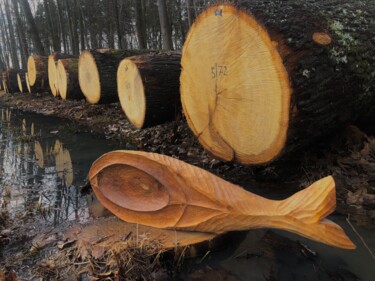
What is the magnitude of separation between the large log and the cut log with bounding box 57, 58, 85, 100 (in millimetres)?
5216

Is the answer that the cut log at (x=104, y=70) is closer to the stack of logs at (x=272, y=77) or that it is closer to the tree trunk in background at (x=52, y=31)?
the stack of logs at (x=272, y=77)

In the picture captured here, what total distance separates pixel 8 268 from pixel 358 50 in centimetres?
301

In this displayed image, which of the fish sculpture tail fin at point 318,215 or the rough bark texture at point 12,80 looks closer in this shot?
the fish sculpture tail fin at point 318,215

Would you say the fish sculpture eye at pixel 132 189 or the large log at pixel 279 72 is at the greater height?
the large log at pixel 279 72

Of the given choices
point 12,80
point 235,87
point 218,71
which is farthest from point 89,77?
point 12,80

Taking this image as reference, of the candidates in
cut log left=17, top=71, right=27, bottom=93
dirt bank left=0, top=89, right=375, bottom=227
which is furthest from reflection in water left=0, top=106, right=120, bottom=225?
cut log left=17, top=71, right=27, bottom=93

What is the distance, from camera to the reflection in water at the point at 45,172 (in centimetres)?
298

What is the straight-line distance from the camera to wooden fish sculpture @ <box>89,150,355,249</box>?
1.83m

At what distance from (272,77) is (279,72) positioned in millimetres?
72

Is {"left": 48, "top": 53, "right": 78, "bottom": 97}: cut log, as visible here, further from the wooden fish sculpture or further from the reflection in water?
the wooden fish sculpture

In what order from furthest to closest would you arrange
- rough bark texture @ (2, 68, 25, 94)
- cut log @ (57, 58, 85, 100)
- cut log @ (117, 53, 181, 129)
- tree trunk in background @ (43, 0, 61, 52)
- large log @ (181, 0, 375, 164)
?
tree trunk in background @ (43, 0, 61, 52) < rough bark texture @ (2, 68, 25, 94) < cut log @ (57, 58, 85, 100) < cut log @ (117, 53, 181, 129) < large log @ (181, 0, 375, 164)

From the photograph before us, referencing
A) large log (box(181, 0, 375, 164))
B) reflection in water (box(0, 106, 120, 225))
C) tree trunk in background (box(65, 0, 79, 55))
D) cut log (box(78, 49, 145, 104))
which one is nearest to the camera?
large log (box(181, 0, 375, 164))

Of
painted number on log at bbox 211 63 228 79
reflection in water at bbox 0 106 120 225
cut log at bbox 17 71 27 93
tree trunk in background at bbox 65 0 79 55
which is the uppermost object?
tree trunk in background at bbox 65 0 79 55

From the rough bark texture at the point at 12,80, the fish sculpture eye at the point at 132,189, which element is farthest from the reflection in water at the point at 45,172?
the rough bark texture at the point at 12,80
